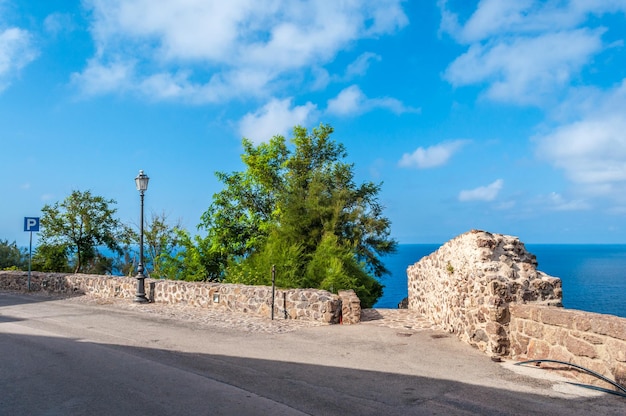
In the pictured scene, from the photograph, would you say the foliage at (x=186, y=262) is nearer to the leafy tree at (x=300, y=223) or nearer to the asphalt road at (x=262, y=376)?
the leafy tree at (x=300, y=223)

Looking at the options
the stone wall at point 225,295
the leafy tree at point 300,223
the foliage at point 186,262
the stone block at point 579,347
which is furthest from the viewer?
the foliage at point 186,262

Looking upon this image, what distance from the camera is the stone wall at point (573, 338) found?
22.3 ft

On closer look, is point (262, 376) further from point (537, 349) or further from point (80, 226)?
point (80, 226)

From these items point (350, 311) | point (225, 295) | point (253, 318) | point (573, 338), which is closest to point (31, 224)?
point (225, 295)

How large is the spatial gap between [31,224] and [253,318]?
1213 centimetres

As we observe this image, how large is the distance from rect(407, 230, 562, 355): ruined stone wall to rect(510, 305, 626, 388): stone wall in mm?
341

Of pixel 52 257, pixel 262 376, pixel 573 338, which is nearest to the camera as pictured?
pixel 262 376

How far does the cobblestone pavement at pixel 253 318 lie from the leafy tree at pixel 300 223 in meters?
2.64

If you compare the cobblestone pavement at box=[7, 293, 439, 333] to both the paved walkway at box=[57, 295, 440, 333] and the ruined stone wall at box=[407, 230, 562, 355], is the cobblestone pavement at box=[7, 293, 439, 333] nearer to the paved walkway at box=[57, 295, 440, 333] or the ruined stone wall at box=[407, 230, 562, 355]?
the paved walkway at box=[57, 295, 440, 333]

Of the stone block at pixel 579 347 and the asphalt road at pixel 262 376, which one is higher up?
the stone block at pixel 579 347

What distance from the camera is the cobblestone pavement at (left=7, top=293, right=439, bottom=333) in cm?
1175

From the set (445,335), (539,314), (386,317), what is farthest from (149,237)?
(539,314)

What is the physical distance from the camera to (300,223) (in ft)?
68.7

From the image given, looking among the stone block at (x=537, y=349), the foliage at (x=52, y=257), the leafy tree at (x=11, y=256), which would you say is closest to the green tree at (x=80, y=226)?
the foliage at (x=52, y=257)
